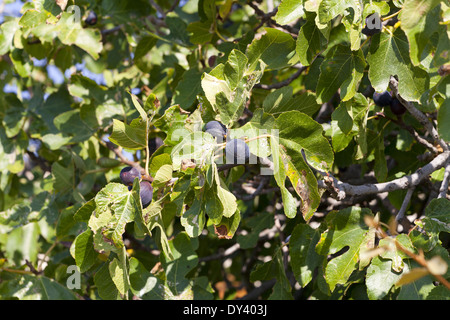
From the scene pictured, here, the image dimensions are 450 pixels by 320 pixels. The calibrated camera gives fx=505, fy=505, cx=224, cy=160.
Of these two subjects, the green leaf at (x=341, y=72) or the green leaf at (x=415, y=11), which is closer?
the green leaf at (x=415, y=11)

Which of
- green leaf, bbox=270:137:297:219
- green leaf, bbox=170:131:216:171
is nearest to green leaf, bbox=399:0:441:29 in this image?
green leaf, bbox=270:137:297:219

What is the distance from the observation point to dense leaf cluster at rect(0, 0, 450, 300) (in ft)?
4.24

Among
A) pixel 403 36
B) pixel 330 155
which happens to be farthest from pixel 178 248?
pixel 403 36

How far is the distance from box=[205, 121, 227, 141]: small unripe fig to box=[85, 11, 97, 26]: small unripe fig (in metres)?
1.27

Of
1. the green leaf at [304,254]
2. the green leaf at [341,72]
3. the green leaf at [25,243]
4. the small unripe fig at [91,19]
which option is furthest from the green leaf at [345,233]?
the small unripe fig at [91,19]

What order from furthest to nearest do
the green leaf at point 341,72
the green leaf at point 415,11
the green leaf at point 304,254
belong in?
the green leaf at point 304,254
the green leaf at point 341,72
the green leaf at point 415,11

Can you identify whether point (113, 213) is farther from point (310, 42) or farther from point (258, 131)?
point (310, 42)

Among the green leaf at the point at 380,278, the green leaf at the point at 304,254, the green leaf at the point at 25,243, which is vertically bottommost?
the green leaf at the point at 25,243

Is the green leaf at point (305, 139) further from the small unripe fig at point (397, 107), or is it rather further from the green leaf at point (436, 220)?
the small unripe fig at point (397, 107)

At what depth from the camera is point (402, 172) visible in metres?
1.89

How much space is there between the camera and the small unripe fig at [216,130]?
1.32 m

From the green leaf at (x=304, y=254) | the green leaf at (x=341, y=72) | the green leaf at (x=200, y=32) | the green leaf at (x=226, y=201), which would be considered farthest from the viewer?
the green leaf at (x=200, y=32)
